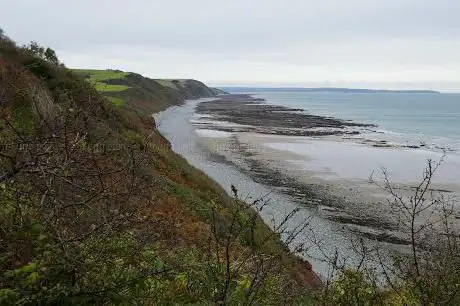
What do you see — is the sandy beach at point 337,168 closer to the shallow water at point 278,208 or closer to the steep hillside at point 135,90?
the shallow water at point 278,208

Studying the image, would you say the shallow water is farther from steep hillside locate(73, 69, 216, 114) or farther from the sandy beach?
steep hillside locate(73, 69, 216, 114)

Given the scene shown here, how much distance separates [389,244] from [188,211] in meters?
9.03

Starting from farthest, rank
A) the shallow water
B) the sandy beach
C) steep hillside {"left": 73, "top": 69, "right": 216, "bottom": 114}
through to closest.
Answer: steep hillside {"left": 73, "top": 69, "right": 216, "bottom": 114} → the sandy beach → the shallow water

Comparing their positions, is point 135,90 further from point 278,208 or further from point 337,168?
point 278,208

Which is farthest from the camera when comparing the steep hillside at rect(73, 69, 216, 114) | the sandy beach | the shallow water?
the steep hillside at rect(73, 69, 216, 114)

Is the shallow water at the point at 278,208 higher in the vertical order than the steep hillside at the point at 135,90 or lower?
lower

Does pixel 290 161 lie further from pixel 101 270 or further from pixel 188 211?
pixel 101 270

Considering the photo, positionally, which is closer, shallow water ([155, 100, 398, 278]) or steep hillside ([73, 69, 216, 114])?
shallow water ([155, 100, 398, 278])

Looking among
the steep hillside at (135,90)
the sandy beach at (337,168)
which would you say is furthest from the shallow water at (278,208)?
the steep hillside at (135,90)

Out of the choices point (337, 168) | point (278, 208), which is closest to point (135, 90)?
point (337, 168)

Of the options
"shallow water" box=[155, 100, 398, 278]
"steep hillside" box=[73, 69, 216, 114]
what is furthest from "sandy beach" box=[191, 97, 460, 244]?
"steep hillside" box=[73, 69, 216, 114]

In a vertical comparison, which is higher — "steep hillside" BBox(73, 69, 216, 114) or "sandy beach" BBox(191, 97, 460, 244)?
"steep hillside" BBox(73, 69, 216, 114)

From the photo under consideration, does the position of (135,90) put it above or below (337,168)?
above

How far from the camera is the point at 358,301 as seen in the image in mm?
5086
